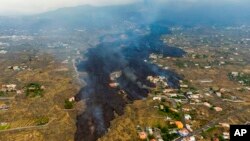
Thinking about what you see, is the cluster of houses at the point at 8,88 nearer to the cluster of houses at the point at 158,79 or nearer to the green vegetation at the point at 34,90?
the green vegetation at the point at 34,90

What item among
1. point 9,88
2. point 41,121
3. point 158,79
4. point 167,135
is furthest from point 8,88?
point 167,135

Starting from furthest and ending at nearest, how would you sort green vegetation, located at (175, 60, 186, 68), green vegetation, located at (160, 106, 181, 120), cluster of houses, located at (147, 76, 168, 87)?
green vegetation, located at (175, 60, 186, 68)
cluster of houses, located at (147, 76, 168, 87)
green vegetation, located at (160, 106, 181, 120)

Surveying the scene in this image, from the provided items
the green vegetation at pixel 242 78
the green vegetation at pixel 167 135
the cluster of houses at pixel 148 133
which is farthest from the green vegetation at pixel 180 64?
the cluster of houses at pixel 148 133

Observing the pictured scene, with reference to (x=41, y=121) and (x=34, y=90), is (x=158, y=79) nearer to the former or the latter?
(x=34, y=90)

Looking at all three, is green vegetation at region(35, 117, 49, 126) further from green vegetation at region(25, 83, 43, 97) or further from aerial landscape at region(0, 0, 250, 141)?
green vegetation at region(25, 83, 43, 97)

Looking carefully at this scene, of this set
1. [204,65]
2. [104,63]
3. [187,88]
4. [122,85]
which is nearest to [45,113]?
[122,85]

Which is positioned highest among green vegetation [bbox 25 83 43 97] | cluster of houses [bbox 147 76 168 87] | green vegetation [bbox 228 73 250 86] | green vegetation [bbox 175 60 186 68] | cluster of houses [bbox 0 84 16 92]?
green vegetation [bbox 25 83 43 97]

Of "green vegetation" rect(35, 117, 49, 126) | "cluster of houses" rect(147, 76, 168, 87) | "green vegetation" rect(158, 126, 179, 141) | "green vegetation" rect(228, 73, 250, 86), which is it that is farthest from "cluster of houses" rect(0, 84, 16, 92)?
"green vegetation" rect(228, 73, 250, 86)

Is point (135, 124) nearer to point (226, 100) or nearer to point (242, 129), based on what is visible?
point (226, 100)
